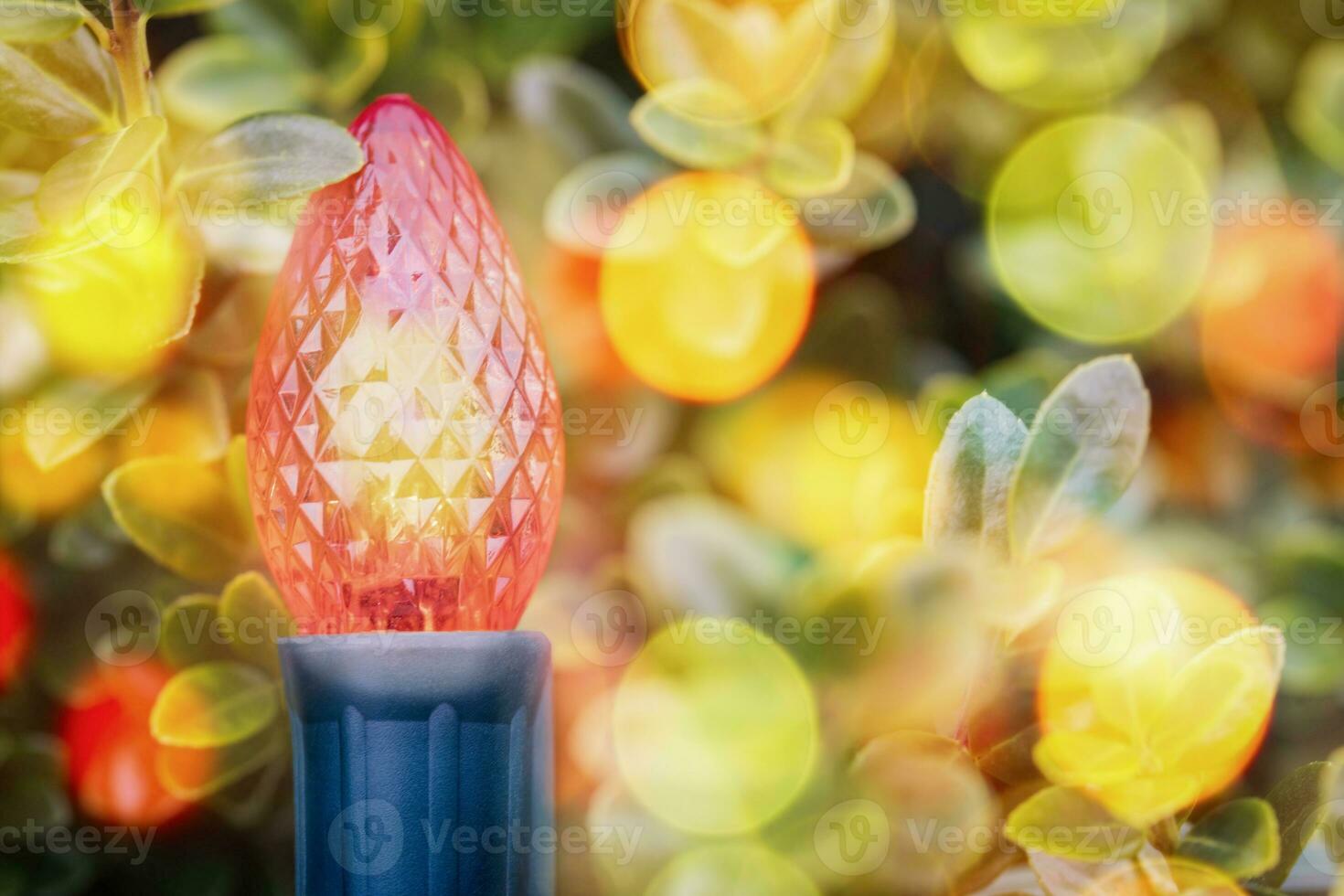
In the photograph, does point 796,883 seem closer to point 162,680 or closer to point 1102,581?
point 1102,581

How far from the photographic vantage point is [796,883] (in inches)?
22.9

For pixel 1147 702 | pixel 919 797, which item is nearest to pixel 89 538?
pixel 919 797

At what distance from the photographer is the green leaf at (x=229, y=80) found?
63cm

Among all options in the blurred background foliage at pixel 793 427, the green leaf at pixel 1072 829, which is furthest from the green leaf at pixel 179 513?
the green leaf at pixel 1072 829

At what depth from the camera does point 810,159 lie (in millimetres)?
A: 626

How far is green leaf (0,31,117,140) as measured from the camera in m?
0.56

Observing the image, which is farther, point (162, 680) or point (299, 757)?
point (162, 680)

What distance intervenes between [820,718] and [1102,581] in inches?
7.2

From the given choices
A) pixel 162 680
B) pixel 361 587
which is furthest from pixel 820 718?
pixel 162 680

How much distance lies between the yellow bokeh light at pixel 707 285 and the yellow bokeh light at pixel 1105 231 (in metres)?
0.13

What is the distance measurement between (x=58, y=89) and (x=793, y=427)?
42cm
